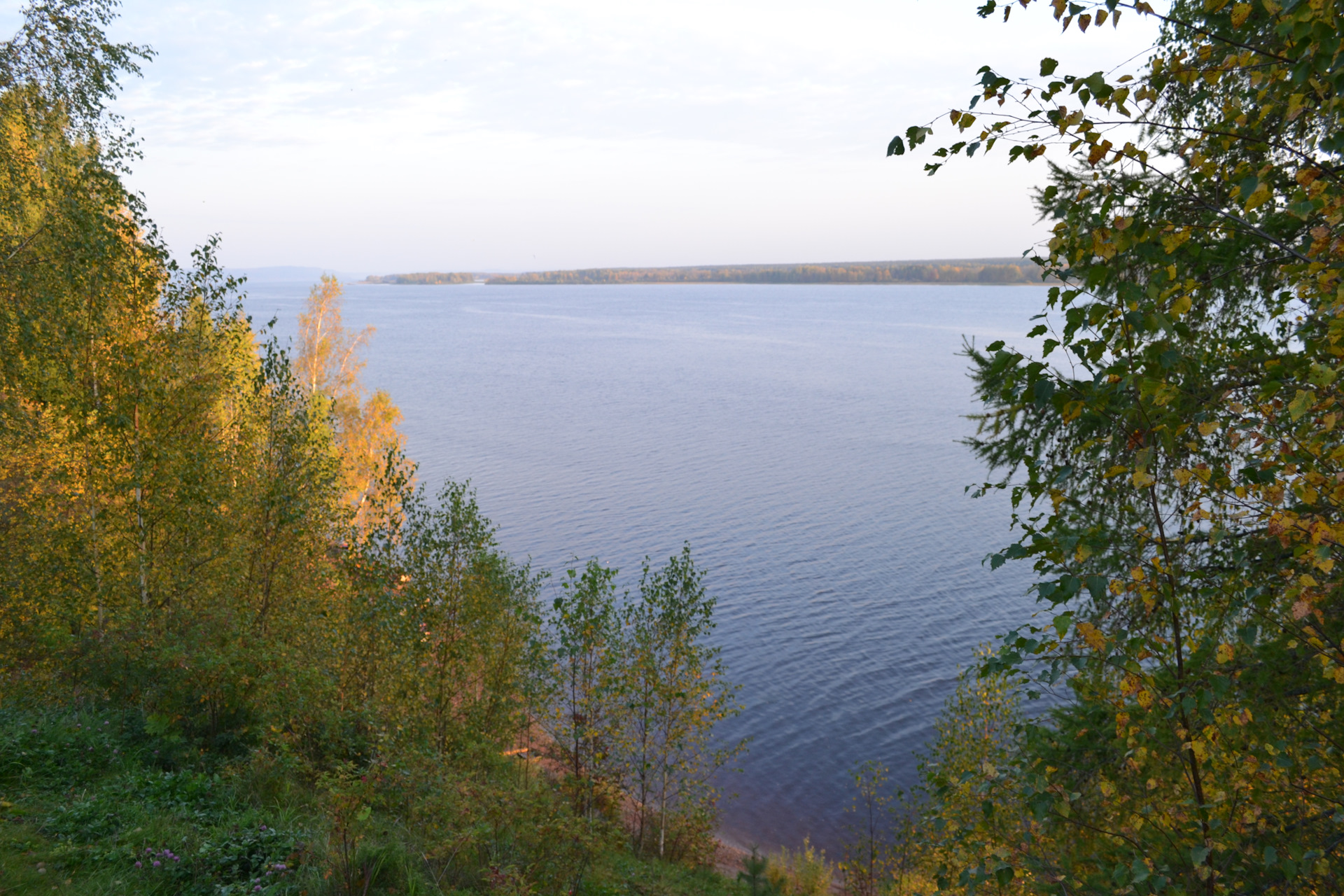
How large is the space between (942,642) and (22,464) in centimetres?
3014

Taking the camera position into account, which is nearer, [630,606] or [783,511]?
[630,606]

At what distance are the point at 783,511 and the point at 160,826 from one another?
1563 inches

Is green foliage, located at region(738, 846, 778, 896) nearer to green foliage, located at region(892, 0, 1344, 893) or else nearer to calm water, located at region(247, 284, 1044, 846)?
green foliage, located at region(892, 0, 1344, 893)

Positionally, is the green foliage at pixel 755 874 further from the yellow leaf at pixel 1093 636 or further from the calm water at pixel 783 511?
the calm water at pixel 783 511

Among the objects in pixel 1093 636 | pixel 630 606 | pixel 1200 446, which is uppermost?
pixel 1200 446

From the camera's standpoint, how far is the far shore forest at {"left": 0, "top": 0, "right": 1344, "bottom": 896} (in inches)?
152

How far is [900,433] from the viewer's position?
2448 inches

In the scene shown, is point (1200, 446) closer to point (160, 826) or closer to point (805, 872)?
point (160, 826)

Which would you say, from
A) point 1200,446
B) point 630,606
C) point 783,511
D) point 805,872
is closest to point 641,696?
point 630,606

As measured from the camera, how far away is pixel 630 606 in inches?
828

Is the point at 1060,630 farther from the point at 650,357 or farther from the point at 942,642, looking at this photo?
the point at 650,357

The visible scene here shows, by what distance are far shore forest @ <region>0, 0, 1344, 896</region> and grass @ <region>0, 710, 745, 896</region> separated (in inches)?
2.1

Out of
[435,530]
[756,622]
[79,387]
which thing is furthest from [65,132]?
[756,622]

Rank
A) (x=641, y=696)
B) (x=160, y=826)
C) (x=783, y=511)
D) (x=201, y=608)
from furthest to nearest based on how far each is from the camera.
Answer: (x=783, y=511)
(x=641, y=696)
(x=201, y=608)
(x=160, y=826)
